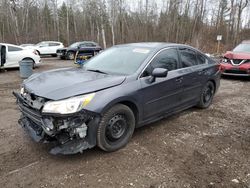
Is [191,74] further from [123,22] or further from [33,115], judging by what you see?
[123,22]

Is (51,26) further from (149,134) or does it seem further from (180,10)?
(149,134)

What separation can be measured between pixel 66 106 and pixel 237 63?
8081 millimetres

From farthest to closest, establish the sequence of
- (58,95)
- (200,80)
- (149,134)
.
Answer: (200,80), (149,134), (58,95)

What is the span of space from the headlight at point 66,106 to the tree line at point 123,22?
2310 centimetres

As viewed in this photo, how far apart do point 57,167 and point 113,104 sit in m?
1.10

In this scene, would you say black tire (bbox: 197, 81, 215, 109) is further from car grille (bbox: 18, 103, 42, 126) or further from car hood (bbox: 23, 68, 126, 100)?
car grille (bbox: 18, 103, 42, 126)

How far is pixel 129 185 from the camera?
2625mm

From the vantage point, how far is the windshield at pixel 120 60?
371 cm

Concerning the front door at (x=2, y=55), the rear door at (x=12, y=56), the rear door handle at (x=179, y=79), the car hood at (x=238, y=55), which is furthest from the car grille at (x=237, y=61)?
the front door at (x=2, y=55)

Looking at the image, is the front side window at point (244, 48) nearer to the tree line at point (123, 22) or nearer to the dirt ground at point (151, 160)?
the dirt ground at point (151, 160)

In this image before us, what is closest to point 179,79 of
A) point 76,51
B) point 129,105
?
point 129,105

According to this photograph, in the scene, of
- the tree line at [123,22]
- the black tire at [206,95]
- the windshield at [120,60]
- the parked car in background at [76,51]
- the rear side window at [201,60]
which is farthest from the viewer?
the tree line at [123,22]

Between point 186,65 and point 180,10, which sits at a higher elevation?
point 180,10

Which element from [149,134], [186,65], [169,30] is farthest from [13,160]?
[169,30]
